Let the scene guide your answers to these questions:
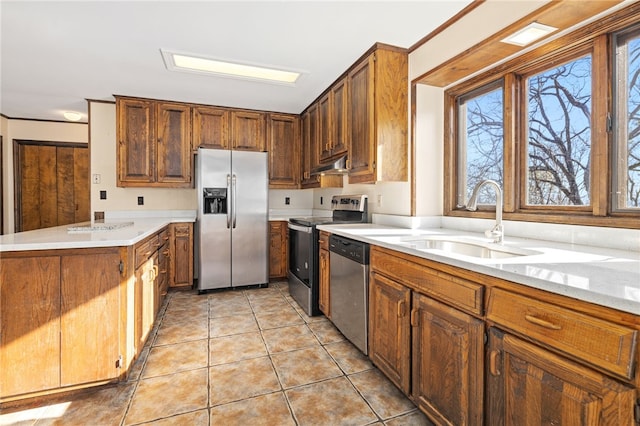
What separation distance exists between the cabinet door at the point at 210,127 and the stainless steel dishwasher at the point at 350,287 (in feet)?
7.53

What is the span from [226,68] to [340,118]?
1223 mm

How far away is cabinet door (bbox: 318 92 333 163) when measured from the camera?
3.37 metres

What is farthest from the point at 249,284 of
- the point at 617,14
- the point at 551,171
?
the point at 617,14

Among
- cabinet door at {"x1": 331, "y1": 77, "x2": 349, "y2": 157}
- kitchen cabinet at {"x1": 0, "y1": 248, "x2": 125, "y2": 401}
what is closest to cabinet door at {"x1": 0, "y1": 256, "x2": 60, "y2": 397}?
kitchen cabinet at {"x1": 0, "y1": 248, "x2": 125, "y2": 401}

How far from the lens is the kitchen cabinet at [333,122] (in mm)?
3061

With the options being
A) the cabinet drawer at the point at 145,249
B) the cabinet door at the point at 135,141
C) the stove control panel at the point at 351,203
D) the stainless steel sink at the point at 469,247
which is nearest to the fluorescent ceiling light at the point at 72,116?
the cabinet door at the point at 135,141

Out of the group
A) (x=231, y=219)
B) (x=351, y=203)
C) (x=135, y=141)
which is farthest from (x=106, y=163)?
(x=351, y=203)

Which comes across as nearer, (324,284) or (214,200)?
(324,284)

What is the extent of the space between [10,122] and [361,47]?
5.21m

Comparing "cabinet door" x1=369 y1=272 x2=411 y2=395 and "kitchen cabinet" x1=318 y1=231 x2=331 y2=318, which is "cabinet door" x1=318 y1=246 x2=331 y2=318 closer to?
"kitchen cabinet" x1=318 y1=231 x2=331 y2=318

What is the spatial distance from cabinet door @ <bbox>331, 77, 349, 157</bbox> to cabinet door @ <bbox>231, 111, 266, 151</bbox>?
1311mm

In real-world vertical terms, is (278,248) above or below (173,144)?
below

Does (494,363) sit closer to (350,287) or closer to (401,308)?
(401,308)

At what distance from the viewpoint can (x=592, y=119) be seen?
5.32 ft
